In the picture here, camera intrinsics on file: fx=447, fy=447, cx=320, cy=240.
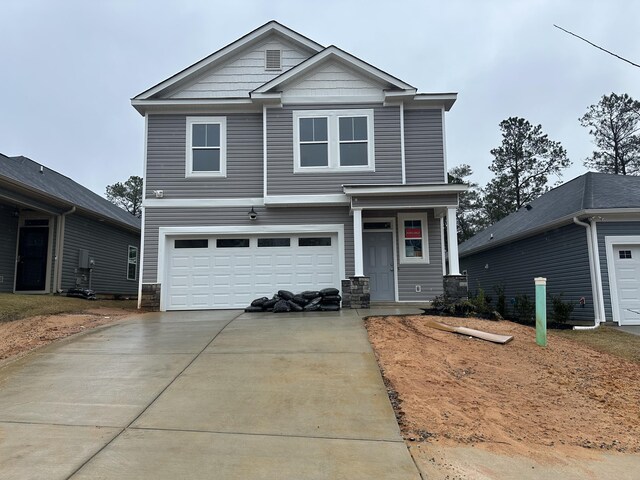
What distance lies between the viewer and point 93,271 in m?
16.1

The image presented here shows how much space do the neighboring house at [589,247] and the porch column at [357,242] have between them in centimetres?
552

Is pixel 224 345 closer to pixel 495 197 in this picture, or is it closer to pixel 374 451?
pixel 374 451

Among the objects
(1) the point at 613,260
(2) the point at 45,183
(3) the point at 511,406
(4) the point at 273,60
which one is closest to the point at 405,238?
(1) the point at 613,260

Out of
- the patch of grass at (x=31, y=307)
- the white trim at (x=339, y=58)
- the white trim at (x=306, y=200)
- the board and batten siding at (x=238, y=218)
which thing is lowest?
the patch of grass at (x=31, y=307)

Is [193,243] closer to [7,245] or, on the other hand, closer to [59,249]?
[59,249]

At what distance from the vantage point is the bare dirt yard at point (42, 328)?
6.87m

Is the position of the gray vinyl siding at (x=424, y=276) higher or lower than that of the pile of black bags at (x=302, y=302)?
higher

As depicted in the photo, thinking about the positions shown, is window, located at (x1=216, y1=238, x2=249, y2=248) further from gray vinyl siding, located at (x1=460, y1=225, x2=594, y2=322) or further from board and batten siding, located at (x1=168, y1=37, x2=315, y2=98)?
gray vinyl siding, located at (x1=460, y1=225, x2=594, y2=322)

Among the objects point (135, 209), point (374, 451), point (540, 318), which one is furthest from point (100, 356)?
point (135, 209)

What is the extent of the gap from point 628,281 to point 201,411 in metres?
11.3

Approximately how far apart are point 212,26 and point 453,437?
18959mm

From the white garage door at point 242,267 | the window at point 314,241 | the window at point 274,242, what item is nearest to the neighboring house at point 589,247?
the window at point 314,241

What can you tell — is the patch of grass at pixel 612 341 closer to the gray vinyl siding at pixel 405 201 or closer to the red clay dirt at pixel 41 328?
the gray vinyl siding at pixel 405 201

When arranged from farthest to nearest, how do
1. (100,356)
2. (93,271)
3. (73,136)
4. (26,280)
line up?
1. (73,136)
2. (93,271)
3. (26,280)
4. (100,356)
